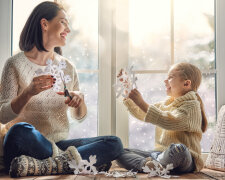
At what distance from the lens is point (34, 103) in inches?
66.8

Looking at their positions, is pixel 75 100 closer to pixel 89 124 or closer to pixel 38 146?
pixel 38 146

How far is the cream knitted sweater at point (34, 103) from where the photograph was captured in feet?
5.40

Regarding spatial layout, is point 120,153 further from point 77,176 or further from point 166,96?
point 166,96

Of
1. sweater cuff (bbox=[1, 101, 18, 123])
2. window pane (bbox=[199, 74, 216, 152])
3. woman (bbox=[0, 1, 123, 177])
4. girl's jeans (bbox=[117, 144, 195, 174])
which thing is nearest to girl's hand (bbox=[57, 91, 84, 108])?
woman (bbox=[0, 1, 123, 177])

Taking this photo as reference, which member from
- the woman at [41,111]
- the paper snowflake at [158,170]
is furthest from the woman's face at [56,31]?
the paper snowflake at [158,170]

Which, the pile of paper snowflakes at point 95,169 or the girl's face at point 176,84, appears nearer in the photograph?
the pile of paper snowflakes at point 95,169

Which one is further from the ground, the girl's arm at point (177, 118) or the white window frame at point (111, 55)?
the white window frame at point (111, 55)

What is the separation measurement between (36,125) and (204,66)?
1005mm

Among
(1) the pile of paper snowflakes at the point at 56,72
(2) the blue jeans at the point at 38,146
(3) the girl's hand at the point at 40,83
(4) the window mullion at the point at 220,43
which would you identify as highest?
(4) the window mullion at the point at 220,43

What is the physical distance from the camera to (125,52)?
6.35 ft

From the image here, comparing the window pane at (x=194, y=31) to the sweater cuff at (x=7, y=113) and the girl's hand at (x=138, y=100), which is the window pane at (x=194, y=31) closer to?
the girl's hand at (x=138, y=100)

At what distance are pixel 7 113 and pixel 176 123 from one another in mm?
800

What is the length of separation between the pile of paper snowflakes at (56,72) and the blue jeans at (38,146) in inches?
9.8

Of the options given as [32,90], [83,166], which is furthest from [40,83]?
[83,166]
